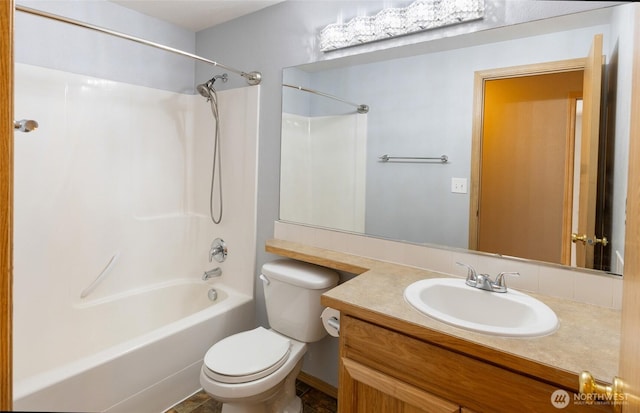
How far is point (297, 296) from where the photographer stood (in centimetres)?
180

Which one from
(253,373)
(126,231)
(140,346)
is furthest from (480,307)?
(126,231)

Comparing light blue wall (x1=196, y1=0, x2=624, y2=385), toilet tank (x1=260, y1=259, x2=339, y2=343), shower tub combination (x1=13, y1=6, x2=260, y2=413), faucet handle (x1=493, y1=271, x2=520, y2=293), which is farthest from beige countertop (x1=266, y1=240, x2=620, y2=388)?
shower tub combination (x1=13, y1=6, x2=260, y2=413)

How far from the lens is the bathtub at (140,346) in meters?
1.50

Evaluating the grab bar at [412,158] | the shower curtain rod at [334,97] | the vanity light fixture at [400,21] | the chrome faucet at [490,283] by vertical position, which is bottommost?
the chrome faucet at [490,283]

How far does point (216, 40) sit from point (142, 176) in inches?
42.6

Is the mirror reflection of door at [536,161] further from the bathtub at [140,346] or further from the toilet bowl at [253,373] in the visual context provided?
the bathtub at [140,346]

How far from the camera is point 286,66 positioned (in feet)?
6.83

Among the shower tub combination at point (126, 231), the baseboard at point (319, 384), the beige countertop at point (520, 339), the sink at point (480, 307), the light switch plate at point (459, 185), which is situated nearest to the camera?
the beige countertop at point (520, 339)

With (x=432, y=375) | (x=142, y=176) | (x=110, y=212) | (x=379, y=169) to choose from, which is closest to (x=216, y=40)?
A: (x=142, y=176)

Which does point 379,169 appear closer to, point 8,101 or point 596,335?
point 596,335

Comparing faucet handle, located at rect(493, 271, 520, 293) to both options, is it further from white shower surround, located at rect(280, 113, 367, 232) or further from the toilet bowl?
the toilet bowl

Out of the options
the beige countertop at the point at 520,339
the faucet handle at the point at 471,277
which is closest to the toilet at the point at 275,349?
the beige countertop at the point at 520,339

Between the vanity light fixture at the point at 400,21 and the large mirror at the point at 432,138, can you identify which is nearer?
the large mirror at the point at 432,138

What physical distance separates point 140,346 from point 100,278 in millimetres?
736
